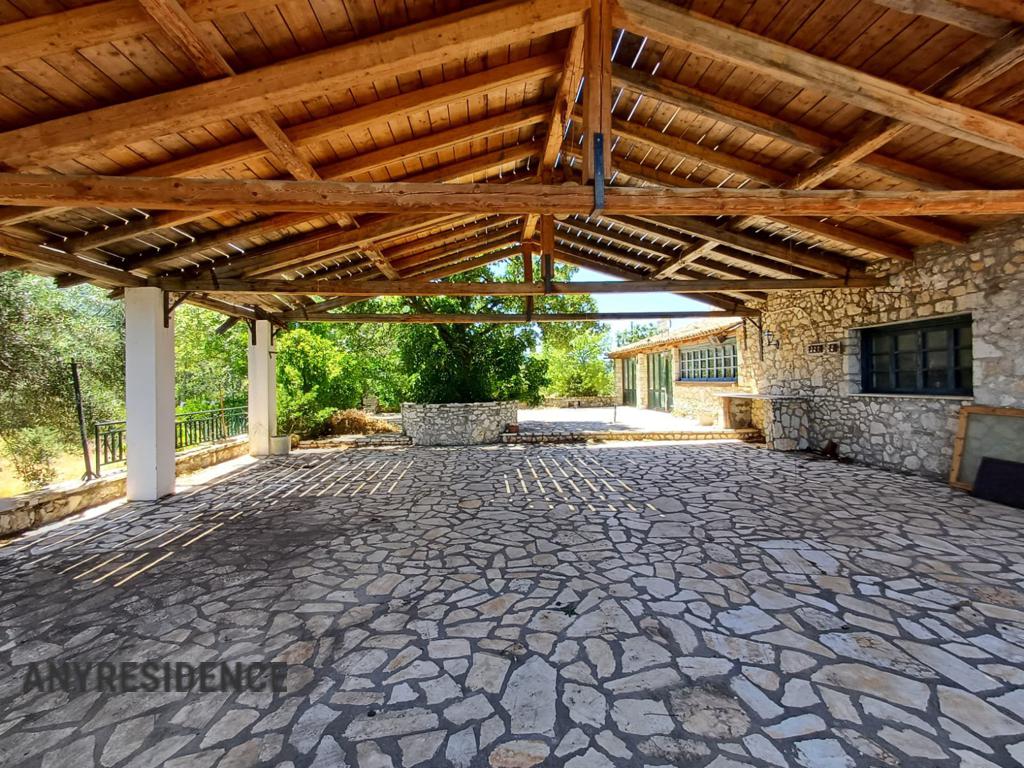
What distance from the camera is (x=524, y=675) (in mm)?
2164

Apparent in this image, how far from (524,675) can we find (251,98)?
12.4 ft

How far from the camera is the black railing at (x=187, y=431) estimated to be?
6.16 meters

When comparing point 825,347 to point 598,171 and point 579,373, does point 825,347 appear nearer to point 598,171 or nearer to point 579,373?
point 598,171

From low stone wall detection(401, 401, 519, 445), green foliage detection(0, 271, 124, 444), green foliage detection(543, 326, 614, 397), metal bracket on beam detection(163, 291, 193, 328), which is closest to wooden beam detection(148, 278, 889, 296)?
metal bracket on beam detection(163, 291, 193, 328)

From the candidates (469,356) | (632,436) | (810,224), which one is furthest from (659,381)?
(810,224)

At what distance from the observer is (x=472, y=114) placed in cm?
429

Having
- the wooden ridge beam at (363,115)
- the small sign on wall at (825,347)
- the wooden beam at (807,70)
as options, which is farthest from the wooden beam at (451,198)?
the small sign on wall at (825,347)

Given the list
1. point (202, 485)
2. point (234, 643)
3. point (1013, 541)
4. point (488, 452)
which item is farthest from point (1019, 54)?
point (202, 485)

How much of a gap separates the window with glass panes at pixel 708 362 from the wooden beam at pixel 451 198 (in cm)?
801

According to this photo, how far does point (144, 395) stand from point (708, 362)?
1255 centimetres

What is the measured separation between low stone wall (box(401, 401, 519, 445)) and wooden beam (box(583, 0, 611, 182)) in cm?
728

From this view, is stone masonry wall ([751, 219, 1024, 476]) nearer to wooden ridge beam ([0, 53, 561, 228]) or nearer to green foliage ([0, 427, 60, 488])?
wooden ridge beam ([0, 53, 561, 228])

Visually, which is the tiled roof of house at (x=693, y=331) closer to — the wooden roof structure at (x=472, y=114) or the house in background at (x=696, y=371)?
the house in background at (x=696, y=371)

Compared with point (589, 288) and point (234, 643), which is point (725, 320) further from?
point (234, 643)
